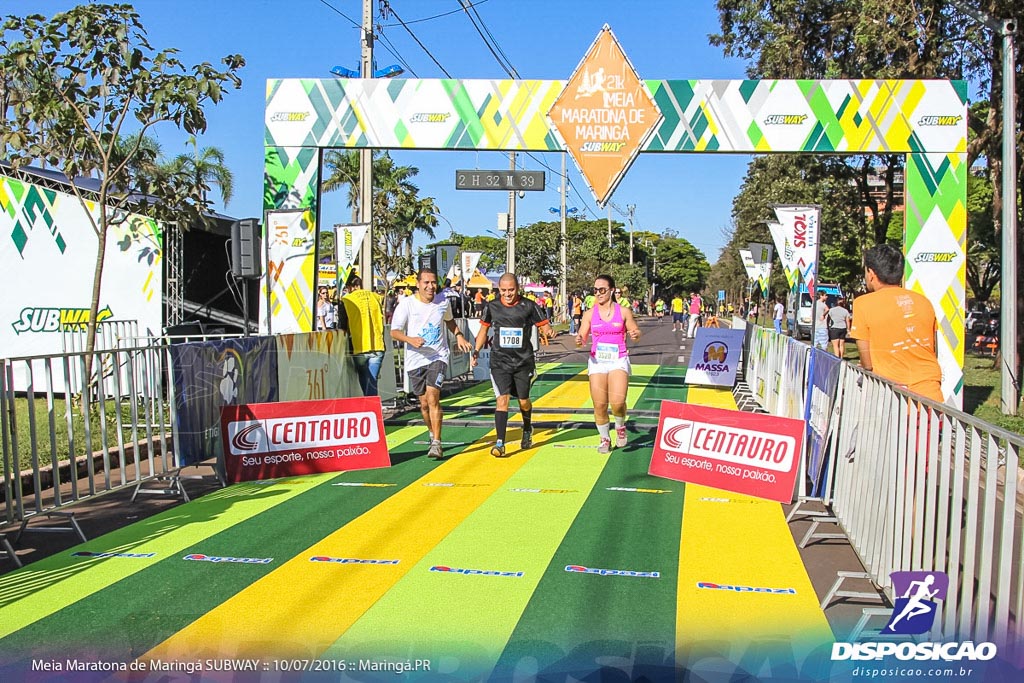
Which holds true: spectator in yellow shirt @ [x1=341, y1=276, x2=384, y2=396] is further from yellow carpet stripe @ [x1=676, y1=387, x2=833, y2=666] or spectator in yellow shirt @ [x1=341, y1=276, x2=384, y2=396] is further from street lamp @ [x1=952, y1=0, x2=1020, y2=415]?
street lamp @ [x1=952, y1=0, x2=1020, y2=415]

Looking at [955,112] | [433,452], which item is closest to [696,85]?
[955,112]

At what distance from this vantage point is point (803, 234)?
44.1ft

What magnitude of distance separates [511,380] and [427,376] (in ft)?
3.13

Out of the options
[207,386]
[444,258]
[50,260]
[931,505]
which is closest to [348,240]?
[444,258]

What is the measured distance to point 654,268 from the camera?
431 ft

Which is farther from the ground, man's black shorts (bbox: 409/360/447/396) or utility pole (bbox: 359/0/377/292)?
utility pole (bbox: 359/0/377/292)

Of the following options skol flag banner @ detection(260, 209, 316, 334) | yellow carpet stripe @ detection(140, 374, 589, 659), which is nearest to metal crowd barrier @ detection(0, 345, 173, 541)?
yellow carpet stripe @ detection(140, 374, 589, 659)

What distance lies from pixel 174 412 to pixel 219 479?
872 mm

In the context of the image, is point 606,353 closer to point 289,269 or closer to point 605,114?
point 605,114

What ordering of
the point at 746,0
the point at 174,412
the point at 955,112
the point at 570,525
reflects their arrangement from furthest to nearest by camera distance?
the point at 746,0 → the point at 955,112 → the point at 174,412 → the point at 570,525

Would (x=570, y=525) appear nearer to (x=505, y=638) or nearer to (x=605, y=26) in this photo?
(x=505, y=638)

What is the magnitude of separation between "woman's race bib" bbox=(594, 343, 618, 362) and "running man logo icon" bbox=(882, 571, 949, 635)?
565 centimetres

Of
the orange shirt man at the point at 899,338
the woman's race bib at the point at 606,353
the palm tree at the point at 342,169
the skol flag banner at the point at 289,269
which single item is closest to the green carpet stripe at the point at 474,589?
the woman's race bib at the point at 606,353

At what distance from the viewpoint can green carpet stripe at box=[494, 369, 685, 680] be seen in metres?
4.45
